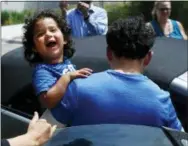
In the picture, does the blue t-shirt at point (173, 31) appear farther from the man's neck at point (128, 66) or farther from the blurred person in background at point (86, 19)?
the man's neck at point (128, 66)

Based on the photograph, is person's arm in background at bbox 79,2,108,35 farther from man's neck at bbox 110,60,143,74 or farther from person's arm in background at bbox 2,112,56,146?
person's arm in background at bbox 2,112,56,146

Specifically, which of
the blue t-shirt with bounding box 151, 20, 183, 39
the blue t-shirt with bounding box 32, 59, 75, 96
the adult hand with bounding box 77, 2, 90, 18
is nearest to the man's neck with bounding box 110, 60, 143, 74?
the blue t-shirt with bounding box 32, 59, 75, 96

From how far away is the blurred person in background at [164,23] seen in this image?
4.84 metres

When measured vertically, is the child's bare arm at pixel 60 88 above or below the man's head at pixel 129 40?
below

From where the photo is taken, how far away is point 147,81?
2.18 meters

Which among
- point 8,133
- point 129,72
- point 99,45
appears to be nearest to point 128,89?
point 129,72

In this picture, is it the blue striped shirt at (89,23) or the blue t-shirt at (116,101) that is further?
the blue striped shirt at (89,23)

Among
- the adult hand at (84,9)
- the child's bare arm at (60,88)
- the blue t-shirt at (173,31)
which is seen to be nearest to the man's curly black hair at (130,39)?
the child's bare arm at (60,88)

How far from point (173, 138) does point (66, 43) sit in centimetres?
114

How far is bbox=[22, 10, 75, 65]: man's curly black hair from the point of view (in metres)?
2.73

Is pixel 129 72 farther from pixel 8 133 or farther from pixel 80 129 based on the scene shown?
pixel 8 133

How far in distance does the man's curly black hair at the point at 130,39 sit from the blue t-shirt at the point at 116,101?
10cm

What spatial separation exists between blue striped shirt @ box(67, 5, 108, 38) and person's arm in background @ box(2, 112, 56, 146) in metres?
2.96

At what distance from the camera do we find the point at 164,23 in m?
4.86
